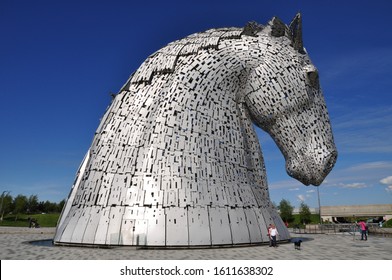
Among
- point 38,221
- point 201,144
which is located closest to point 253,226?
point 201,144

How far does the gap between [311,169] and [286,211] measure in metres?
47.5

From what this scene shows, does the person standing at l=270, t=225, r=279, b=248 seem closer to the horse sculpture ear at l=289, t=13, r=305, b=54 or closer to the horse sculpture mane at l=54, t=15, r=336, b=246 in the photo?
the horse sculpture mane at l=54, t=15, r=336, b=246

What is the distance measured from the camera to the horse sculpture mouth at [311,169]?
11.6 metres

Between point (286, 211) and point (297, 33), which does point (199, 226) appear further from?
point (286, 211)

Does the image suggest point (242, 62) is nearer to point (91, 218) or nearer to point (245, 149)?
point (245, 149)

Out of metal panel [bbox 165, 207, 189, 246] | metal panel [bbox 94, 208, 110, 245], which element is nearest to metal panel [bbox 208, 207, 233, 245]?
metal panel [bbox 165, 207, 189, 246]

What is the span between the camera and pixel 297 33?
12.1 m

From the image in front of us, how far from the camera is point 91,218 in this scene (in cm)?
930

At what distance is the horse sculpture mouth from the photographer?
Answer: 1156 cm

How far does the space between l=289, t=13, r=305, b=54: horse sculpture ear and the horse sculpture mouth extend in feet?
12.7

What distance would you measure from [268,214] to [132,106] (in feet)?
17.9

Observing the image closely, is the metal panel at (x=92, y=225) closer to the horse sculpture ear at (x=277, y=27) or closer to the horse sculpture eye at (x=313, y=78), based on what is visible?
the horse sculpture eye at (x=313, y=78)

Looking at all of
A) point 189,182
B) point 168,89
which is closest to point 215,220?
point 189,182

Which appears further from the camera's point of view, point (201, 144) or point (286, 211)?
point (286, 211)
